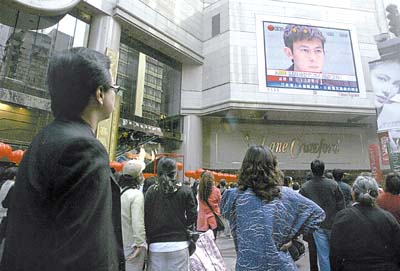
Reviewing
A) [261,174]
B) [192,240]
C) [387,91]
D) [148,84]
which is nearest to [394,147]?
[387,91]

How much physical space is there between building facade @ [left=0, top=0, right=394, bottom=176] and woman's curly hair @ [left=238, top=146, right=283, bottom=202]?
563 inches

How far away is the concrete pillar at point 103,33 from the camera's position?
14.4 metres

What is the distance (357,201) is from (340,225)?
0.84 feet

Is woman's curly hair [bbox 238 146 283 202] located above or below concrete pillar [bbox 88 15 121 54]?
below

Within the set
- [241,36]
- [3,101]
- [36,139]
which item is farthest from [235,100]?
[36,139]

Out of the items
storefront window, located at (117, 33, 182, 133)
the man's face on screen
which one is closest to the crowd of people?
storefront window, located at (117, 33, 182, 133)

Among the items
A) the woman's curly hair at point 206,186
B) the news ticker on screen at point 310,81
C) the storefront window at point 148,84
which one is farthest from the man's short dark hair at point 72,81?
the news ticker on screen at point 310,81

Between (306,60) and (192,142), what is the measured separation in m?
9.76

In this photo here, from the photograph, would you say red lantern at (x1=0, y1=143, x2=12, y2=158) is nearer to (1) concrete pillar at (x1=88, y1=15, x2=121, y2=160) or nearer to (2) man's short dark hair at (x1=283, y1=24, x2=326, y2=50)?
(1) concrete pillar at (x1=88, y1=15, x2=121, y2=160)

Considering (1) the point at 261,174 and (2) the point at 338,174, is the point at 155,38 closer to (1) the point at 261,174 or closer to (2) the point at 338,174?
(2) the point at 338,174

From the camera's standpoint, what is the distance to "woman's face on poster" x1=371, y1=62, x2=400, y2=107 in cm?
1218

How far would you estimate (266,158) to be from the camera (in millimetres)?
1816

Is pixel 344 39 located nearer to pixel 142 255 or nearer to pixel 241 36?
pixel 241 36

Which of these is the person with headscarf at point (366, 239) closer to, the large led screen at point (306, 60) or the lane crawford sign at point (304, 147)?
the large led screen at point (306, 60)
